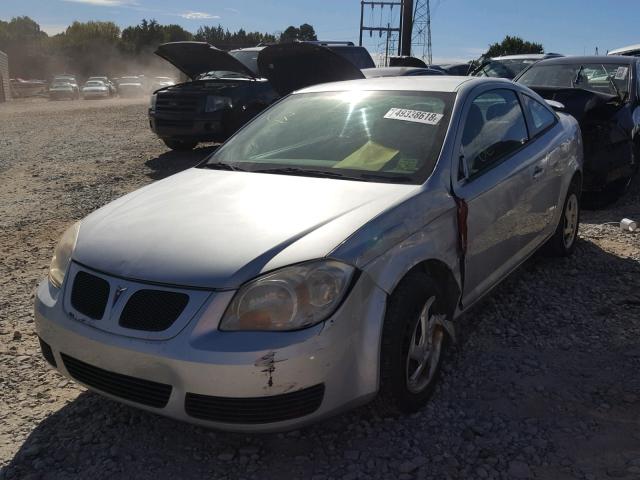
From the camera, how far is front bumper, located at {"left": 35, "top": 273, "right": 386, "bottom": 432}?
7.48 feet

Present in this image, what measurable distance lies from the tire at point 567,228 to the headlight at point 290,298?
9.45 ft

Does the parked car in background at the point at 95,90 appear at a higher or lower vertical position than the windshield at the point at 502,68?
lower

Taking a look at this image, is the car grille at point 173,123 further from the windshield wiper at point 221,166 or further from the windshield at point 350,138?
the windshield wiper at point 221,166

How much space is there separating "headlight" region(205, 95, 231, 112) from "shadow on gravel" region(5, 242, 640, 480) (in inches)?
267

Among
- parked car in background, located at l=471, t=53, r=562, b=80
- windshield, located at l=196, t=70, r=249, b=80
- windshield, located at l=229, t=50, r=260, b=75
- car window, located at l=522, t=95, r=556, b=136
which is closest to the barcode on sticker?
car window, located at l=522, t=95, r=556, b=136

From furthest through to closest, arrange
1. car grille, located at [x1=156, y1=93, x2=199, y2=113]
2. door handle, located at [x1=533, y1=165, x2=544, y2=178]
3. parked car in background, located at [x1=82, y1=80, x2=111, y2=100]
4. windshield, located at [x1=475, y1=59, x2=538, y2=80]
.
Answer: parked car in background, located at [x1=82, y1=80, x2=111, y2=100]
windshield, located at [x1=475, y1=59, x2=538, y2=80]
car grille, located at [x1=156, y1=93, x2=199, y2=113]
door handle, located at [x1=533, y1=165, x2=544, y2=178]

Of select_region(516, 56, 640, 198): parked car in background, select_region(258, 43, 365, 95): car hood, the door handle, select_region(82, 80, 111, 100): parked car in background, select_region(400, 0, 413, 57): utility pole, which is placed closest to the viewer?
the door handle

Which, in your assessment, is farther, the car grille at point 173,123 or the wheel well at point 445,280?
the car grille at point 173,123

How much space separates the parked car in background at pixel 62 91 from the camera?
4028 centimetres

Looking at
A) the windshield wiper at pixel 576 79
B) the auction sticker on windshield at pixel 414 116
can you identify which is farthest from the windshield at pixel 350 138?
the windshield wiper at pixel 576 79

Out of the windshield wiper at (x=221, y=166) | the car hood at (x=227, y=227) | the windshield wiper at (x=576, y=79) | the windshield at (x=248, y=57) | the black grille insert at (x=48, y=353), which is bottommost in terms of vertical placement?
Result: the black grille insert at (x=48, y=353)

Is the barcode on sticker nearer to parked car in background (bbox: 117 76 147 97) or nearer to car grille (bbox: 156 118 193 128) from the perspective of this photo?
car grille (bbox: 156 118 193 128)

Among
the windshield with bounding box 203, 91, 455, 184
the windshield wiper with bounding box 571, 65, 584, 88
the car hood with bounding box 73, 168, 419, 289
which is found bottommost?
the car hood with bounding box 73, 168, 419, 289

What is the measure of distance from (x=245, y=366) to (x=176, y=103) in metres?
8.08
